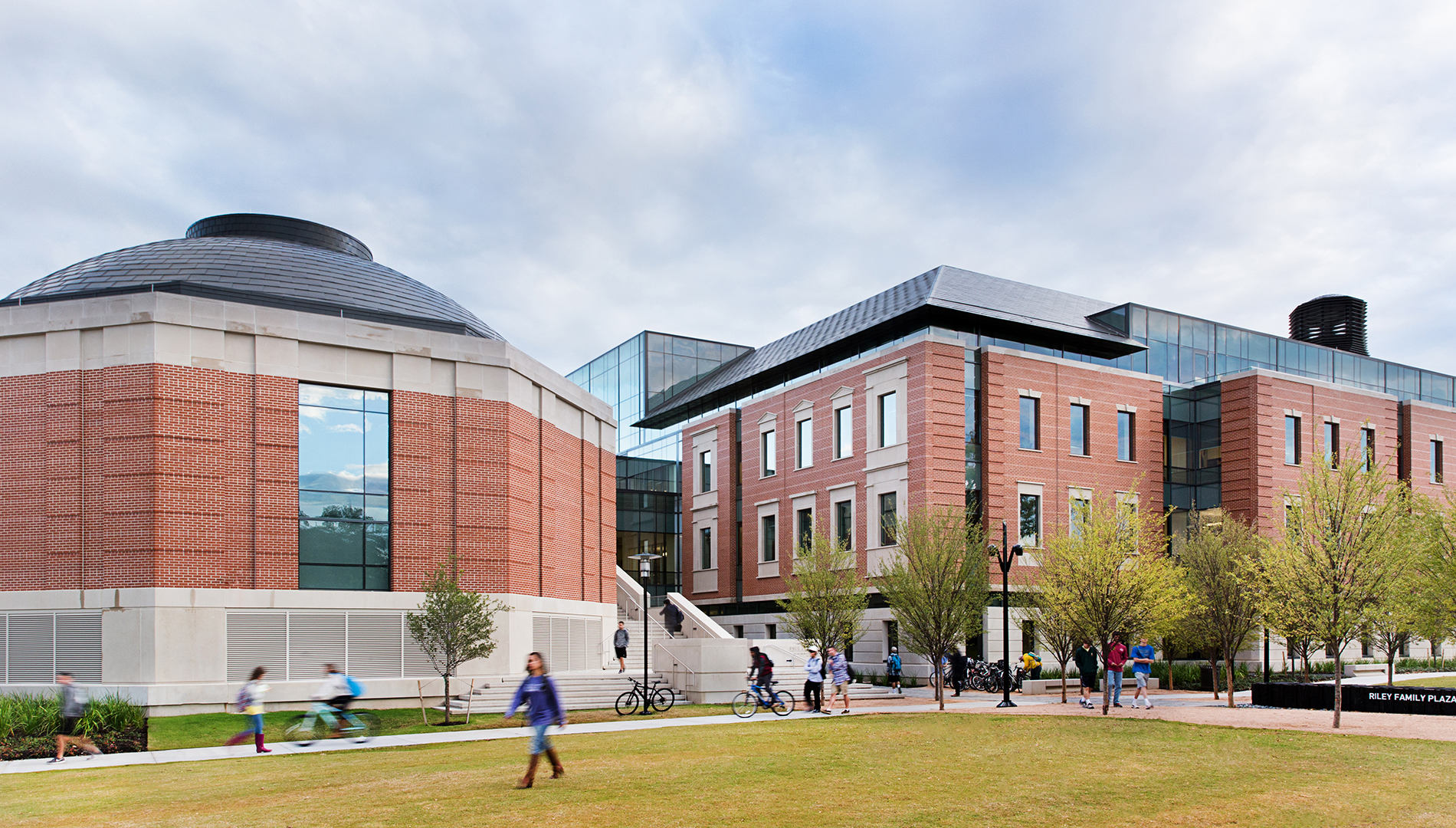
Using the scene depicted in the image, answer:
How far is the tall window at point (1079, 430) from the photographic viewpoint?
1655 inches

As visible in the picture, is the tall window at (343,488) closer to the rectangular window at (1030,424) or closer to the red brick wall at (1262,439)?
the rectangular window at (1030,424)

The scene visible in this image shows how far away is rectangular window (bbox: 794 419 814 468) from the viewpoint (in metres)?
45.5

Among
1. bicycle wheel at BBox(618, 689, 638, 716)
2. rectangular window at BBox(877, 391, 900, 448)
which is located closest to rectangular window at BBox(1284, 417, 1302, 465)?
rectangular window at BBox(877, 391, 900, 448)

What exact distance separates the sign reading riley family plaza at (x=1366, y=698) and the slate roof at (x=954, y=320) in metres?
17.4

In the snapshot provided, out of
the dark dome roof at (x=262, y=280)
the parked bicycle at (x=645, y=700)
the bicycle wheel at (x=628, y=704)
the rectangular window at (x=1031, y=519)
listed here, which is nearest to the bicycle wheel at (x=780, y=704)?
the parked bicycle at (x=645, y=700)

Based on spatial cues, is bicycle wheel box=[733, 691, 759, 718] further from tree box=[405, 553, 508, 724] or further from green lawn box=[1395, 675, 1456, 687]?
green lawn box=[1395, 675, 1456, 687]

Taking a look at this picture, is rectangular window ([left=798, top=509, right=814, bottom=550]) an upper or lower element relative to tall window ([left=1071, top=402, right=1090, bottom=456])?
lower

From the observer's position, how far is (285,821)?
11461 mm

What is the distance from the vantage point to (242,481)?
27547 millimetres

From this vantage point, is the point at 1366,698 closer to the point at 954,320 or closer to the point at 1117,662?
the point at 1117,662

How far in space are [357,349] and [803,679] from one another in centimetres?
1736

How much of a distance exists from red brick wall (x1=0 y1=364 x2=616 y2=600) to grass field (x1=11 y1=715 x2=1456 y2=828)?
31.1 feet

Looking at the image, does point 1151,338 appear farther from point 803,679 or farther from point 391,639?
point 391,639

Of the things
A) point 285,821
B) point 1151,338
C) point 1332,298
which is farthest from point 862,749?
point 1332,298
